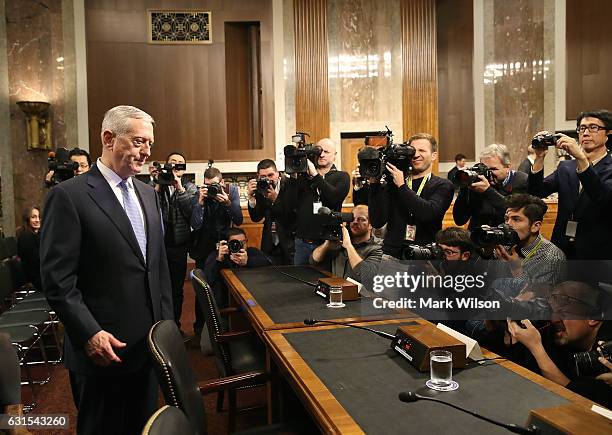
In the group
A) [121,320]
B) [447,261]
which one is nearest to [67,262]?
[121,320]

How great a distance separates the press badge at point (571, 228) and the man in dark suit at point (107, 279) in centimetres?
206

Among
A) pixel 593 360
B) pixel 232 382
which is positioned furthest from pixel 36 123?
pixel 593 360

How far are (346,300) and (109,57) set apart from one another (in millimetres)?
6804

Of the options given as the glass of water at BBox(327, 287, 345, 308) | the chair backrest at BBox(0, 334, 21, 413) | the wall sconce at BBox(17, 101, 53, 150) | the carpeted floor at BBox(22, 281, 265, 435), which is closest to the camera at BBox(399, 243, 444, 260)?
the glass of water at BBox(327, 287, 345, 308)

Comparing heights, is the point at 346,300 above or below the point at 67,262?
below

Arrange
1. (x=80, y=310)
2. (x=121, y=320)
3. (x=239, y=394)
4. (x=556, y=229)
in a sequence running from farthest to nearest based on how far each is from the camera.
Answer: (x=239, y=394)
(x=556, y=229)
(x=121, y=320)
(x=80, y=310)

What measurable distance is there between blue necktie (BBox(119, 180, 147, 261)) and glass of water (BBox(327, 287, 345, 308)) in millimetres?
811

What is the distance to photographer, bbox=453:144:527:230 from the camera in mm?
2771

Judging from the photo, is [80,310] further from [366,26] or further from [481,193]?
[366,26]

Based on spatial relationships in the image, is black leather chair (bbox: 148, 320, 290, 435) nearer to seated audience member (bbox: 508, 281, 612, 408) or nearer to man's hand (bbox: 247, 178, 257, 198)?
seated audience member (bbox: 508, 281, 612, 408)

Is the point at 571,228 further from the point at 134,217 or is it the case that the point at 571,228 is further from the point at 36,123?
the point at 36,123

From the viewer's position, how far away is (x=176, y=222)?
404 cm

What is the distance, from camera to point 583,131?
271 cm

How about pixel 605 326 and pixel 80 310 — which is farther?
pixel 605 326
